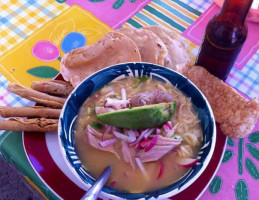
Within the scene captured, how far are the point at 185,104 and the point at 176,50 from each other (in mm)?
314

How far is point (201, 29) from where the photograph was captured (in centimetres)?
166

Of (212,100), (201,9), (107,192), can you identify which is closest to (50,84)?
(107,192)

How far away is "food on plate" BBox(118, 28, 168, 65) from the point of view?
1.31m

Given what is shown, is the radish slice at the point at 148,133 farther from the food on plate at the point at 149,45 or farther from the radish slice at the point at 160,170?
Result: the food on plate at the point at 149,45

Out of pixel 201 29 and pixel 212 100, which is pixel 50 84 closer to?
pixel 212 100

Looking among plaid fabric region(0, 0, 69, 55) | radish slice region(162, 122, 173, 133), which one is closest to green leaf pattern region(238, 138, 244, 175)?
radish slice region(162, 122, 173, 133)

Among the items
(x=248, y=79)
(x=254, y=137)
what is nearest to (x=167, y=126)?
(x=254, y=137)

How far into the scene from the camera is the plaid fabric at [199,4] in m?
1.75

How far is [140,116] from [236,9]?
53cm

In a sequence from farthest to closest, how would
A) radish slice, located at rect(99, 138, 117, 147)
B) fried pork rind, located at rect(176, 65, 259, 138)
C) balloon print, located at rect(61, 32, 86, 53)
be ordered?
balloon print, located at rect(61, 32, 86, 53)
fried pork rind, located at rect(176, 65, 259, 138)
radish slice, located at rect(99, 138, 117, 147)

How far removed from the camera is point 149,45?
134 centimetres

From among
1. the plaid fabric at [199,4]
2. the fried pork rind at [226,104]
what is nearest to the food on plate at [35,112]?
the fried pork rind at [226,104]

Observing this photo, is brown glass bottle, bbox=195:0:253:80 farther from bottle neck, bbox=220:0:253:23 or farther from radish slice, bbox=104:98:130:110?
radish slice, bbox=104:98:130:110

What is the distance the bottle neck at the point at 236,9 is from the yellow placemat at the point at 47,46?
0.67 m
